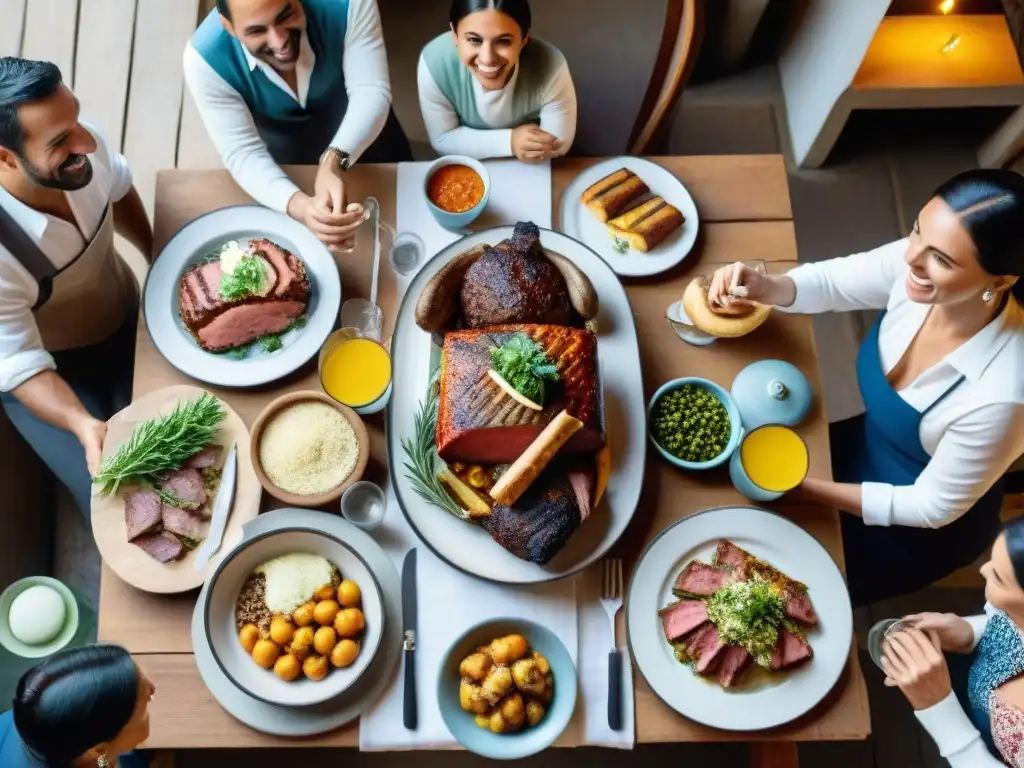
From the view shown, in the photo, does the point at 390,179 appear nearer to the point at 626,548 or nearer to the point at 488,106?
the point at 488,106

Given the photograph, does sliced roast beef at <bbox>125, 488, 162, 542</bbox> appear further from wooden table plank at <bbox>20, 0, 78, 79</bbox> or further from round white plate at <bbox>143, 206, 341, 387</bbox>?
wooden table plank at <bbox>20, 0, 78, 79</bbox>

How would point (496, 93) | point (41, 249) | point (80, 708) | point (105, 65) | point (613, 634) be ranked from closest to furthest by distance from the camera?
point (80, 708) → point (613, 634) → point (41, 249) → point (496, 93) → point (105, 65)

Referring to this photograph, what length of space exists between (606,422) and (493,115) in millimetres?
863

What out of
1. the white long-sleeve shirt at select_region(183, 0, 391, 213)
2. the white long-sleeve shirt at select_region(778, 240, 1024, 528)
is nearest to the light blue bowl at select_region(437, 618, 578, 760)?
the white long-sleeve shirt at select_region(778, 240, 1024, 528)

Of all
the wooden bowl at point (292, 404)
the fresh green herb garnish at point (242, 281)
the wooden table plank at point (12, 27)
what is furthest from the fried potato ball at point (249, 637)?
the wooden table plank at point (12, 27)

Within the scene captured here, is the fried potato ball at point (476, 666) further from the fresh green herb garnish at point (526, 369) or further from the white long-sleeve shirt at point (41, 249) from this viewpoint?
the white long-sleeve shirt at point (41, 249)

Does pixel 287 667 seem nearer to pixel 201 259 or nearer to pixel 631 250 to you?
pixel 201 259

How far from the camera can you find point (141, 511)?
1.54m

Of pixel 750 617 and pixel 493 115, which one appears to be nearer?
pixel 750 617

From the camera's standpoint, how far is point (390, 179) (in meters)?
1.84

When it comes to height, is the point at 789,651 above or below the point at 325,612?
above

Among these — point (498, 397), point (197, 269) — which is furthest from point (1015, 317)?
point (197, 269)

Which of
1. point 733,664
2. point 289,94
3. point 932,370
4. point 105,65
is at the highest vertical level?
point 289,94

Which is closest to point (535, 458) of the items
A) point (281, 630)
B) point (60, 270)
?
point (281, 630)
